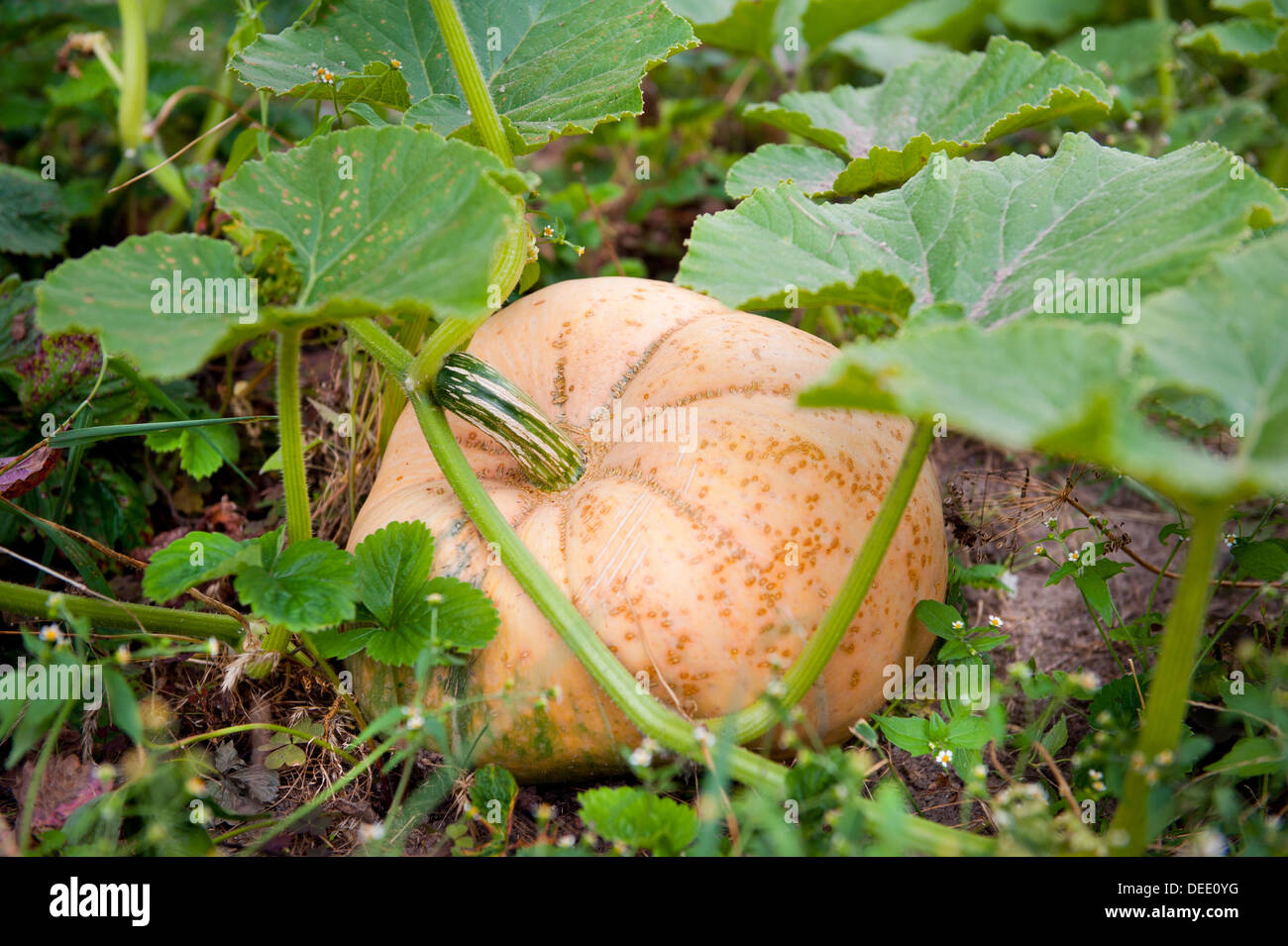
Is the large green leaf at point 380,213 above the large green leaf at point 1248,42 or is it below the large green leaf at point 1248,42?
below

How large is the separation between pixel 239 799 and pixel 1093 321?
148cm

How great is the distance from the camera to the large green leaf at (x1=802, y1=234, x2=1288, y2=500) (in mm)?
997

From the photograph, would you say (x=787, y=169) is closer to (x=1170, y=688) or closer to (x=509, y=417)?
(x=509, y=417)

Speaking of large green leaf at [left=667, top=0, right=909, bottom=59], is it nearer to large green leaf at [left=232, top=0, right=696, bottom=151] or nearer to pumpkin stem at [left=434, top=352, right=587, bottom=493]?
large green leaf at [left=232, top=0, right=696, bottom=151]

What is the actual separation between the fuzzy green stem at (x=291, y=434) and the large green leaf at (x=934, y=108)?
41.6 inches

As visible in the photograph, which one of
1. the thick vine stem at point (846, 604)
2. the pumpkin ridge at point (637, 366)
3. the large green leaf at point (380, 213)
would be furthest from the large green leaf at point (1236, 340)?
the pumpkin ridge at point (637, 366)

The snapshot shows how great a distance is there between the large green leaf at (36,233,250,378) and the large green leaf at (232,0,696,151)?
55 cm

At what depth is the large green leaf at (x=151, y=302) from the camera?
4.12 feet

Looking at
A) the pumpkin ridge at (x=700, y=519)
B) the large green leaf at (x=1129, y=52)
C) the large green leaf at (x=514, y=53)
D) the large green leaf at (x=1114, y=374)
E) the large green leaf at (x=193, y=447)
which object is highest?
the large green leaf at (x=1129, y=52)

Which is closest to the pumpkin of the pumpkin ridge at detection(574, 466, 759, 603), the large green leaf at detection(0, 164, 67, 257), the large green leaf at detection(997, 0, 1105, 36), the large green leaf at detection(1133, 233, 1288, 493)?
the pumpkin ridge at detection(574, 466, 759, 603)

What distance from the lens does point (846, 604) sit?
1.40 m

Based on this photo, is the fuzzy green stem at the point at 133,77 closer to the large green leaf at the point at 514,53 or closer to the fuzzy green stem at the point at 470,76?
the large green leaf at the point at 514,53

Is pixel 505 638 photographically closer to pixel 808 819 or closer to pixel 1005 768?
pixel 808 819

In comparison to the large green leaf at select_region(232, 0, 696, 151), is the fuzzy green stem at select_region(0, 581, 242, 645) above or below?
below
